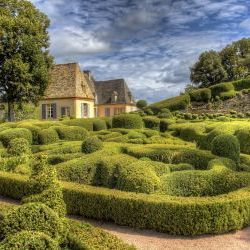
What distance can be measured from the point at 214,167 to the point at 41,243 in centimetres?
674

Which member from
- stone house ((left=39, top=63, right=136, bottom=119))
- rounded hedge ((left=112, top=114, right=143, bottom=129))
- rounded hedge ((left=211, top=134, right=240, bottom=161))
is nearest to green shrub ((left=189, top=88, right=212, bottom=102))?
stone house ((left=39, top=63, right=136, bottom=119))

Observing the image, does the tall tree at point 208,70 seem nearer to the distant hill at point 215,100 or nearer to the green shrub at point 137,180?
the distant hill at point 215,100

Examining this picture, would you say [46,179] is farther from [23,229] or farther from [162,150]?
[162,150]

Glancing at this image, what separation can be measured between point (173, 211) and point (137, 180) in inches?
60.7

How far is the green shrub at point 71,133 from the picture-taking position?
2159cm

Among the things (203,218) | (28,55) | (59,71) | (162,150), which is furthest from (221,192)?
(59,71)

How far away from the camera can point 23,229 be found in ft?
22.5

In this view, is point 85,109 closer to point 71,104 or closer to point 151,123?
point 71,104

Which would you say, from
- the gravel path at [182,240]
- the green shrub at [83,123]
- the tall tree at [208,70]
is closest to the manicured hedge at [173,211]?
the gravel path at [182,240]

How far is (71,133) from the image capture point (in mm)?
21688

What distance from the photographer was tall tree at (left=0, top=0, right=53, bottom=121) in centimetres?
3294

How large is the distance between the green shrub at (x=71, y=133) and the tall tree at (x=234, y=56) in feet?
118

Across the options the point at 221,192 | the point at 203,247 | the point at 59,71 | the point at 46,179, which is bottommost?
the point at 203,247

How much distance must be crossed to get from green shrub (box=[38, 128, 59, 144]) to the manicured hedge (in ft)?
35.2
